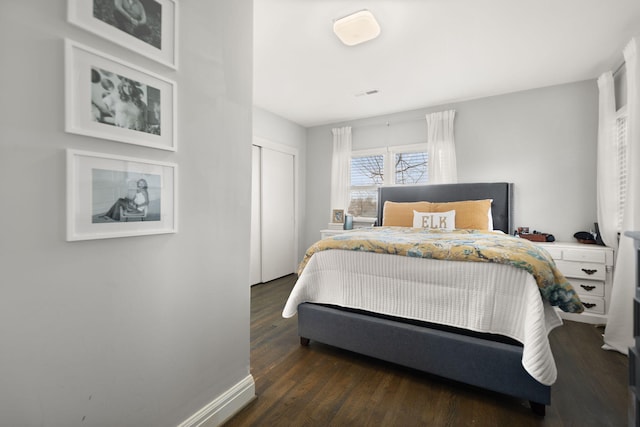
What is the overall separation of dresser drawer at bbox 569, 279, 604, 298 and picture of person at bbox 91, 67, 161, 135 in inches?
147

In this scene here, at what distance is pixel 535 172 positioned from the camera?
11.2ft

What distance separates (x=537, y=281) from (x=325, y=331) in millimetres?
1368

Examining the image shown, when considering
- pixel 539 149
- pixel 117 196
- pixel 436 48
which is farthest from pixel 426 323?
pixel 539 149

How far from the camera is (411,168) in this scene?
419 centimetres

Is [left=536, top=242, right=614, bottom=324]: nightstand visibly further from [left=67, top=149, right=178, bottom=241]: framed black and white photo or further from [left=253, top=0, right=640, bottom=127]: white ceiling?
[left=67, top=149, right=178, bottom=241]: framed black and white photo

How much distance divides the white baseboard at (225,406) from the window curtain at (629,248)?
2.67 metres

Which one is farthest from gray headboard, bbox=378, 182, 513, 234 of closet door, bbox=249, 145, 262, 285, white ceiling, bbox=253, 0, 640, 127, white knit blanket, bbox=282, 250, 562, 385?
white knit blanket, bbox=282, 250, 562, 385

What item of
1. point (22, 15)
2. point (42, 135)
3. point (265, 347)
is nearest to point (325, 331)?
point (265, 347)

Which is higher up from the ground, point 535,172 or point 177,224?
point 535,172

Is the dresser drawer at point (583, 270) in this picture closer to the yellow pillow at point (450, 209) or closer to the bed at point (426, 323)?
the yellow pillow at point (450, 209)

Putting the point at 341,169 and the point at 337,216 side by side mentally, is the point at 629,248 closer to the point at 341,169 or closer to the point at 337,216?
the point at 337,216

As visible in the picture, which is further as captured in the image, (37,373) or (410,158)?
(410,158)

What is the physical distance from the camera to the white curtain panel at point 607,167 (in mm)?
2738

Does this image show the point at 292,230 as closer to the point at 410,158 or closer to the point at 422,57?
the point at 410,158
